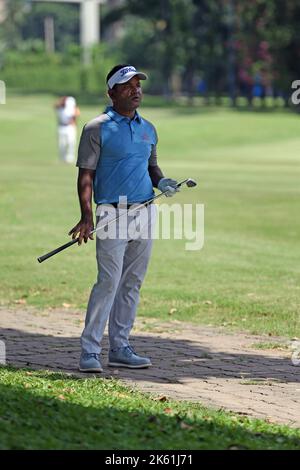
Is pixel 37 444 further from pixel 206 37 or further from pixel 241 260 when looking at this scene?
pixel 206 37

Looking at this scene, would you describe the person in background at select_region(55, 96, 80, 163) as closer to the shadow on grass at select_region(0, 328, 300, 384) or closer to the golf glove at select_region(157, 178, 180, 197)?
the shadow on grass at select_region(0, 328, 300, 384)

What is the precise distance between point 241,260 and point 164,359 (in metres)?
6.82

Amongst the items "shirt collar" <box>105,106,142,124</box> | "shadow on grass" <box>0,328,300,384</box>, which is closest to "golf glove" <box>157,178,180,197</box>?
"shirt collar" <box>105,106,142,124</box>

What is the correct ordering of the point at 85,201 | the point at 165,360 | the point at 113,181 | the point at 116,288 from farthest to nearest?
the point at 165,360 → the point at 116,288 → the point at 113,181 → the point at 85,201

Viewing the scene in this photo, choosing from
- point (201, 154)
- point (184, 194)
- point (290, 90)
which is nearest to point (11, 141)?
→ point (201, 154)

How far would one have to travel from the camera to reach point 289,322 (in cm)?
1284

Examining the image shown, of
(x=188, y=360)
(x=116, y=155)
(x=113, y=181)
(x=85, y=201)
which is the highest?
(x=116, y=155)

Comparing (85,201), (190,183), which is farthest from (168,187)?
(85,201)

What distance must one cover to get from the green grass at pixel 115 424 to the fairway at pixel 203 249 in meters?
4.24

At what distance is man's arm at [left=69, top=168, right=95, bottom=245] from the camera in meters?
9.79

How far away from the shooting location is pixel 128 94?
9.88 metres

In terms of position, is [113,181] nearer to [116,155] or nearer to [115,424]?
[116,155]

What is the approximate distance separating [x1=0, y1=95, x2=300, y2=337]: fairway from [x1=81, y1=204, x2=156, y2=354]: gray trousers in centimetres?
238

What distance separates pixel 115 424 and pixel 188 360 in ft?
11.9
